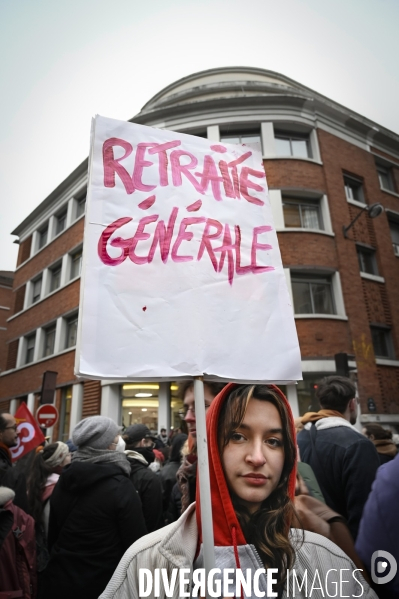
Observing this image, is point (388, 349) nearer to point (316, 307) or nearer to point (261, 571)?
point (316, 307)

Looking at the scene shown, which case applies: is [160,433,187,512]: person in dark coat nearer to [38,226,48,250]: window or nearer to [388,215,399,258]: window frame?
[388,215,399,258]: window frame

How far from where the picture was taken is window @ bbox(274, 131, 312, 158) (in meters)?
14.2

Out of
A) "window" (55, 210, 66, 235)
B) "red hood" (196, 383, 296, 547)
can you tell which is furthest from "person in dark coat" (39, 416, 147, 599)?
"window" (55, 210, 66, 235)

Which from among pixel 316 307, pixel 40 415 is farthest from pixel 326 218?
pixel 40 415

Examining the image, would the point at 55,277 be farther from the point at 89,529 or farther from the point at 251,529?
the point at 251,529

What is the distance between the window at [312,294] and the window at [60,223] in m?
11.8

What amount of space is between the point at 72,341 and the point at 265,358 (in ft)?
49.2

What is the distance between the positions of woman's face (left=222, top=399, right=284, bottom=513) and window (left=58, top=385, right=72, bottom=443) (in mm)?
14637

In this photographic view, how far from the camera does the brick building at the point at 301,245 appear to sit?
38.7 feet

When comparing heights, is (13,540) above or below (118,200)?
below

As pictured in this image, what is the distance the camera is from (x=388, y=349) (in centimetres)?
1288

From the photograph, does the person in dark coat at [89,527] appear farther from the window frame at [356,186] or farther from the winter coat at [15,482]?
the window frame at [356,186]

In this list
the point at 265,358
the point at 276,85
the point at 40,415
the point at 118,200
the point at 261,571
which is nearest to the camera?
the point at 261,571

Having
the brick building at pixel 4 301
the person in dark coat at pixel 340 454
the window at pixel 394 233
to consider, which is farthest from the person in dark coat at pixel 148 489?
the brick building at pixel 4 301
